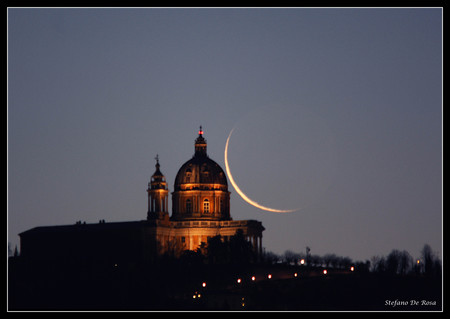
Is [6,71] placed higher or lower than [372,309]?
higher

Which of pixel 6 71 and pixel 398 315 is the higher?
pixel 6 71
